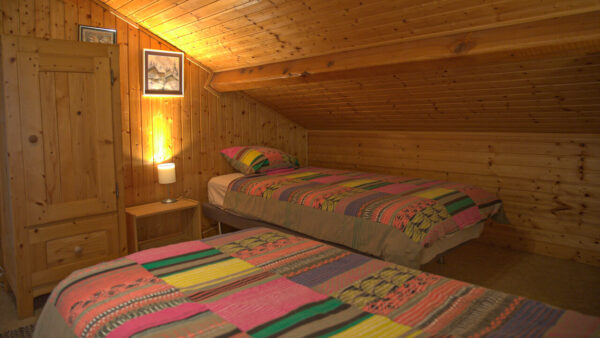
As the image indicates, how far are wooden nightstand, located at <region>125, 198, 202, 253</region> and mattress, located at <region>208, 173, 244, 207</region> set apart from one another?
26 cm

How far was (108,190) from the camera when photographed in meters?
2.87

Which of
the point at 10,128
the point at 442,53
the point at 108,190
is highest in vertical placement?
the point at 442,53

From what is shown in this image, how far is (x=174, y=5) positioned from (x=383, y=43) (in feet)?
5.24

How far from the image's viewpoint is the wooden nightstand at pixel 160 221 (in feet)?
11.3

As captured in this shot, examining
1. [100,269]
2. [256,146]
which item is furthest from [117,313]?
[256,146]

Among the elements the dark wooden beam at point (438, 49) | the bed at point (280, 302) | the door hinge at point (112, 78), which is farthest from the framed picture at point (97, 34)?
the bed at point (280, 302)

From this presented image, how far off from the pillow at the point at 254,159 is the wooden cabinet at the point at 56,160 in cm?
142

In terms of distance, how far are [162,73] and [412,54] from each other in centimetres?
233

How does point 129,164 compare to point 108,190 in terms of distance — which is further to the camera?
point 129,164

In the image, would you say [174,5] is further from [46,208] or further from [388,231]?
[388,231]

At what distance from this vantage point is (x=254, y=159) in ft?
13.5

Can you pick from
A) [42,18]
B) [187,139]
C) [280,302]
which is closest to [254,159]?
[187,139]

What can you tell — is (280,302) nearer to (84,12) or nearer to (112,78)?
(112,78)

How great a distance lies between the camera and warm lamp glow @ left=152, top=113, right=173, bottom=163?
3.86 meters
